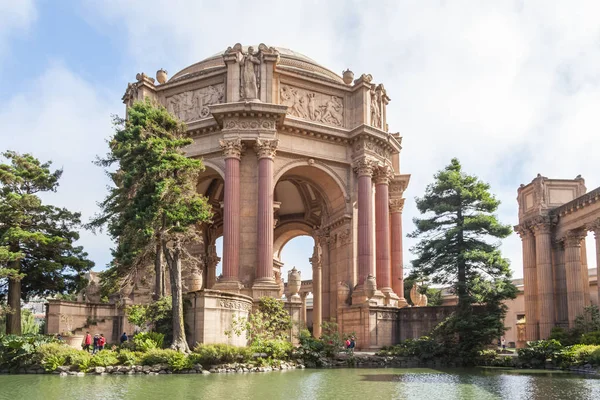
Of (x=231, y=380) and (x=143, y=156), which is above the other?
(x=143, y=156)

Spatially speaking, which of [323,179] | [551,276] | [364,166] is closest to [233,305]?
[364,166]

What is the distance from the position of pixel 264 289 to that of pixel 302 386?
1514cm

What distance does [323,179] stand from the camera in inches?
1591

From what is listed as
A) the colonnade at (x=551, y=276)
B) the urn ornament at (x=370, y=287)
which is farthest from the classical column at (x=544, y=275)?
the urn ornament at (x=370, y=287)

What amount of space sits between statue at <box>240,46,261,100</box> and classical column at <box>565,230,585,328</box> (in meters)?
19.3

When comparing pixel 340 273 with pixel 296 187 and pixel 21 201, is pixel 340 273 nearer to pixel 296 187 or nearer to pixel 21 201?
pixel 296 187

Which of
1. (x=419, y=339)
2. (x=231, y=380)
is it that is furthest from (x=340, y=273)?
(x=231, y=380)

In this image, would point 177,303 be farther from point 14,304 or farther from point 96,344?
point 14,304

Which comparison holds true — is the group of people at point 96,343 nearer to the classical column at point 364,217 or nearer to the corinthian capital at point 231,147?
the corinthian capital at point 231,147

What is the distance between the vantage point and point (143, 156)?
25547 millimetres

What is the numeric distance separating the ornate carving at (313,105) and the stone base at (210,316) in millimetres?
15331

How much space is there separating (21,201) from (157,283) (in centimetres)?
941

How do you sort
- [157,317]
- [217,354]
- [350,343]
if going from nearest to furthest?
1. [217,354]
2. [157,317]
3. [350,343]

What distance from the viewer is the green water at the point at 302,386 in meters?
15.7
